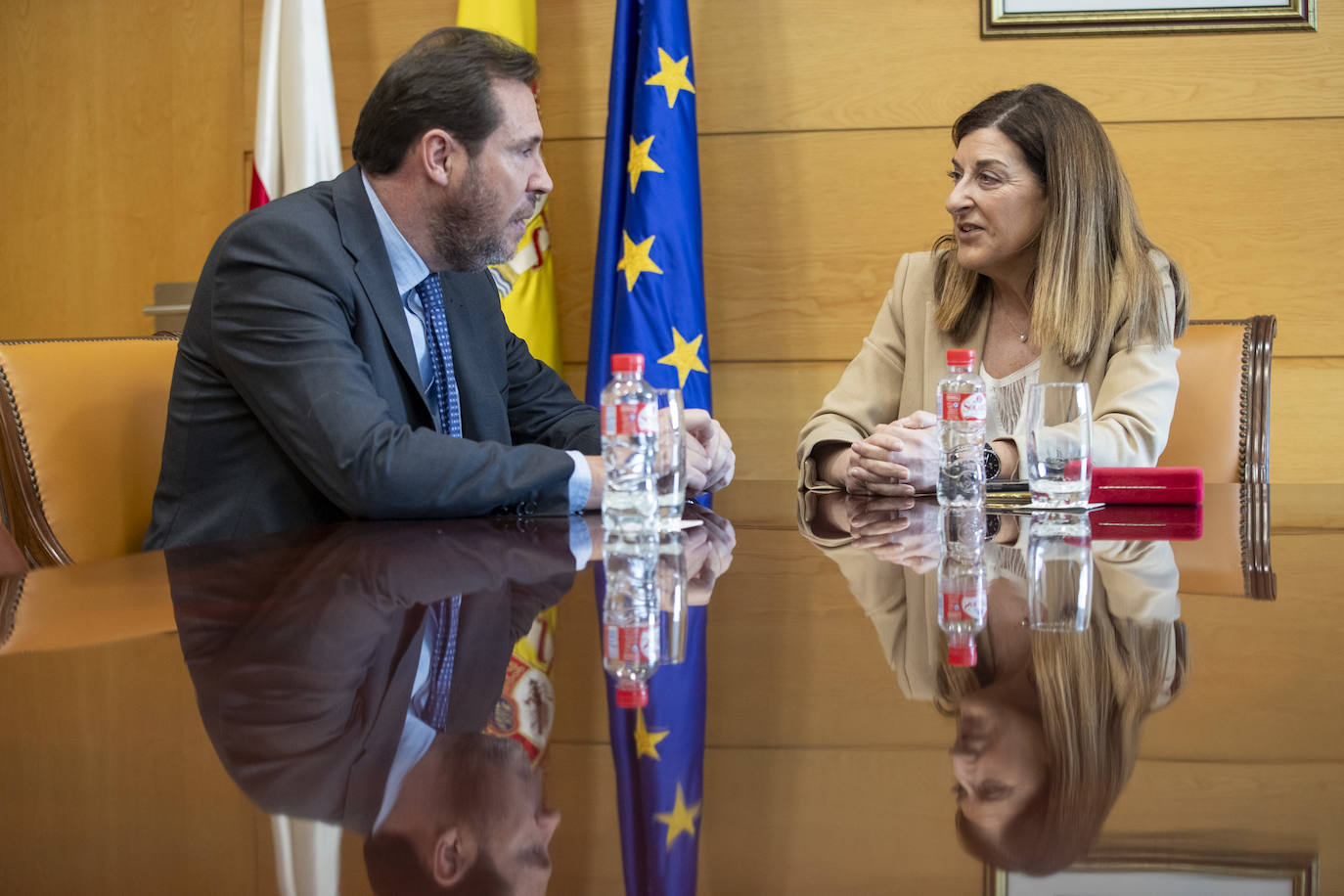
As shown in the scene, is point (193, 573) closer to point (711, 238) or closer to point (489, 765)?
point (489, 765)

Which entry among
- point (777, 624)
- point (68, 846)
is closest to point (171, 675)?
point (68, 846)

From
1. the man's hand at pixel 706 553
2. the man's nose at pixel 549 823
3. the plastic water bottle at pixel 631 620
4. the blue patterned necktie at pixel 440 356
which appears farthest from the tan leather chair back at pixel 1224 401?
the man's nose at pixel 549 823

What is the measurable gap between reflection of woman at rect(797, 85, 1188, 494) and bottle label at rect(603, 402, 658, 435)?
850 millimetres

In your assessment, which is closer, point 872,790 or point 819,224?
point 872,790

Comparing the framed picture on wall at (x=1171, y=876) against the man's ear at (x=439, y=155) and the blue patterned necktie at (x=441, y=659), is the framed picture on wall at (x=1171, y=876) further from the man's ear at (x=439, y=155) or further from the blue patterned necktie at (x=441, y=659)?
the man's ear at (x=439, y=155)

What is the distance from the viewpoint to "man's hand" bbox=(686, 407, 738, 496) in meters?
1.83

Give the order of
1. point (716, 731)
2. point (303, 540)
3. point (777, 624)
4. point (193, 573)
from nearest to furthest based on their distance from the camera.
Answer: point (716, 731) < point (777, 624) < point (193, 573) < point (303, 540)

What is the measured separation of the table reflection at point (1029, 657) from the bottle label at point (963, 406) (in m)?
0.32

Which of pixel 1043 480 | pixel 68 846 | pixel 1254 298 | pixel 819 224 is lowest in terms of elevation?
pixel 68 846

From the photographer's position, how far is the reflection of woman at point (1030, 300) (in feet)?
7.55

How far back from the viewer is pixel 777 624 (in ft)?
2.71

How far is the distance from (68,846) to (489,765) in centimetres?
16

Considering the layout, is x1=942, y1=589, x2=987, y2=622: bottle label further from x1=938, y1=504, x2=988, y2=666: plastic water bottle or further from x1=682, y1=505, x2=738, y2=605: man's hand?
x1=682, y1=505, x2=738, y2=605: man's hand

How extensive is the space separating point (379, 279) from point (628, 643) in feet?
4.14
